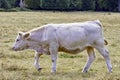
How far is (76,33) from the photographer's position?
11.8 meters

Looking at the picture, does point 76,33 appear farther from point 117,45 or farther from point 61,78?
point 117,45

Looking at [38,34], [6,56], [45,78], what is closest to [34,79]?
[45,78]

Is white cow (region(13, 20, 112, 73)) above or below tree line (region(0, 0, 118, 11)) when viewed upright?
above

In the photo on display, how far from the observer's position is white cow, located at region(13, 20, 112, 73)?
11688 millimetres

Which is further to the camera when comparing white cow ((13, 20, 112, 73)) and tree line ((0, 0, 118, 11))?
tree line ((0, 0, 118, 11))

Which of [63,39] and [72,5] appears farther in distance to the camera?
[72,5]

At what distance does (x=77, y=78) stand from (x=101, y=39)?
5.75 feet

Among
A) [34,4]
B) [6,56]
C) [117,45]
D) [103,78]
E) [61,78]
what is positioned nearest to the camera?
[103,78]

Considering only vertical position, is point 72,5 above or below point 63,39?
below

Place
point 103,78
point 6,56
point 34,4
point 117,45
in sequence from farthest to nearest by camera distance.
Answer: point 34,4 → point 117,45 → point 6,56 → point 103,78

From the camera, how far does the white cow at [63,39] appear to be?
11688mm

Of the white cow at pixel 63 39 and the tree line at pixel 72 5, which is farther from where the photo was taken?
the tree line at pixel 72 5

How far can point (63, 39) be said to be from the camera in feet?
38.3

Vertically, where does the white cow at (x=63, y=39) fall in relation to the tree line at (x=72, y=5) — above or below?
above
